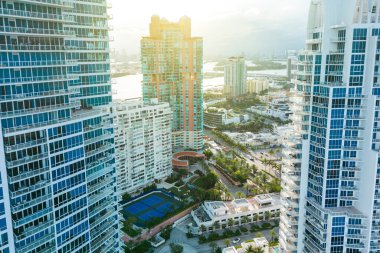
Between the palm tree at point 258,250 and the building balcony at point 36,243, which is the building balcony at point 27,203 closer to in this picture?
the building balcony at point 36,243

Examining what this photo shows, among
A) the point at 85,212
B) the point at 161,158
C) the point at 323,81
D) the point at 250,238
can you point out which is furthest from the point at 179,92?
the point at 85,212

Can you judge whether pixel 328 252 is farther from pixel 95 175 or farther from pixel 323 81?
pixel 95 175

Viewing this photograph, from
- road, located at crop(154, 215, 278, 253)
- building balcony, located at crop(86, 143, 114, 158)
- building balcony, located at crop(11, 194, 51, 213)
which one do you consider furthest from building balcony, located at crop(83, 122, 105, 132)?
road, located at crop(154, 215, 278, 253)

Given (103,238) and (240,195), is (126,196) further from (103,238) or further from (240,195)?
(103,238)

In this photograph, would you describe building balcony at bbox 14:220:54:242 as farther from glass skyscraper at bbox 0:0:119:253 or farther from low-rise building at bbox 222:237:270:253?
low-rise building at bbox 222:237:270:253

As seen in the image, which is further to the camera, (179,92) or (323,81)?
(179,92)

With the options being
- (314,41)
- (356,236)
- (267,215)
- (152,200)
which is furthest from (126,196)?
(314,41)
